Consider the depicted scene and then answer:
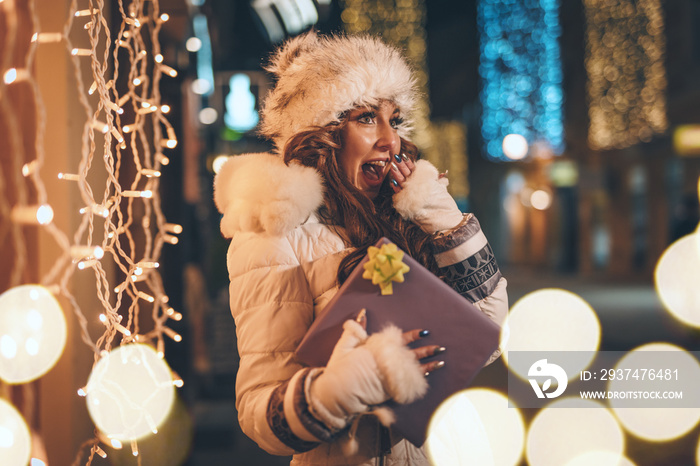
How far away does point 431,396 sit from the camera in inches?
66.7

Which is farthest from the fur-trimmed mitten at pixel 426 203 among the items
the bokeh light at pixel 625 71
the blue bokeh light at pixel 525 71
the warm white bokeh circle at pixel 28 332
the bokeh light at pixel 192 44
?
the blue bokeh light at pixel 525 71

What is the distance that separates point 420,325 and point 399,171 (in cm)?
61

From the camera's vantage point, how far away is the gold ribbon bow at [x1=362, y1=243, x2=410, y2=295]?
162cm

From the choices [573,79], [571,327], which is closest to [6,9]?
[571,327]

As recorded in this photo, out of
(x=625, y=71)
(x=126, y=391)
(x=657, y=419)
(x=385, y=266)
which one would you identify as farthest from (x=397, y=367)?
(x=625, y=71)

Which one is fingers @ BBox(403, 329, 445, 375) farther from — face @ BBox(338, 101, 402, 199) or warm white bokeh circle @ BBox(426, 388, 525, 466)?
face @ BBox(338, 101, 402, 199)

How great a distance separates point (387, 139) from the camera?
2.09m

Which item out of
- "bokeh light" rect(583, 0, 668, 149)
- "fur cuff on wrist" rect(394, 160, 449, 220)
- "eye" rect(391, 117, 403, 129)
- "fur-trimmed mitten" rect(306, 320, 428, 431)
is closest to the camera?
"fur-trimmed mitten" rect(306, 320, 428, 431)

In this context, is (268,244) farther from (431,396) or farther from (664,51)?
(664,51)

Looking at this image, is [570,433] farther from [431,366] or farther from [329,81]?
[329,81]

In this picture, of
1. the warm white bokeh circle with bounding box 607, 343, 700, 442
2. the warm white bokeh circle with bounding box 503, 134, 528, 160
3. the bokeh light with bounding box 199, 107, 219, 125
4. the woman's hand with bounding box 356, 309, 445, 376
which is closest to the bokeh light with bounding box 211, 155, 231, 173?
the woman's hand with bounding box 356, 309, 445, 376

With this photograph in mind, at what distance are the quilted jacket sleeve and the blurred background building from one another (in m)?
0.95

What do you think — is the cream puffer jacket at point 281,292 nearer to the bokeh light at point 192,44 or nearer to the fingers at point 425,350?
the fingers at point 425,350

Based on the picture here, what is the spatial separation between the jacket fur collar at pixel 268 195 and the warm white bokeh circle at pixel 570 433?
3.80 meters
